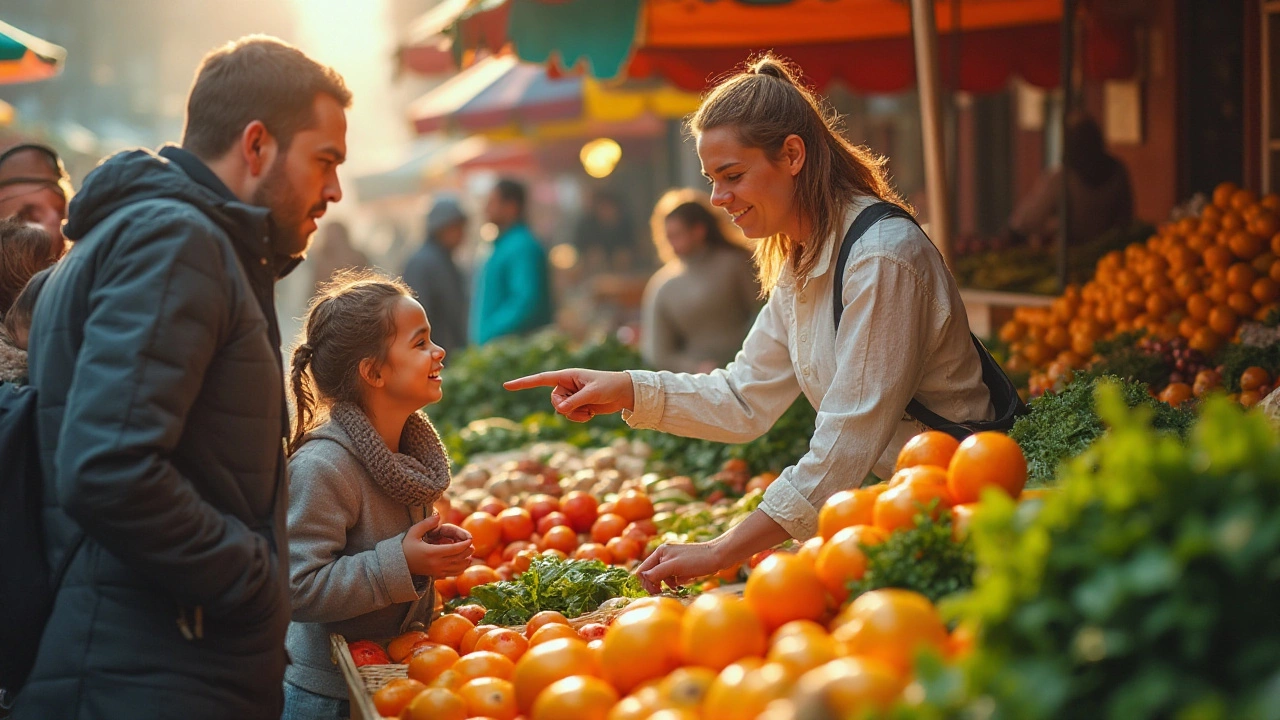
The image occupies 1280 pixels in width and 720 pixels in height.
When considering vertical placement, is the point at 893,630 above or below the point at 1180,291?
above

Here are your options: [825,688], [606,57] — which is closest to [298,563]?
[825,688]

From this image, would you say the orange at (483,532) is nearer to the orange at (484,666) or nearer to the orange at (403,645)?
the orange at (403,645)

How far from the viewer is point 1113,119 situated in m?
9.17

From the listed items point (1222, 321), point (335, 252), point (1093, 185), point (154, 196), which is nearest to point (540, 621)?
point (154, 196)

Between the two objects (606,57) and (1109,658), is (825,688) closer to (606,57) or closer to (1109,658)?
(1109,658)

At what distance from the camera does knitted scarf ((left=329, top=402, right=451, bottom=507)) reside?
9.29ft

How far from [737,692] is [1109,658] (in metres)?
0.51

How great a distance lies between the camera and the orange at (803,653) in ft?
5.44

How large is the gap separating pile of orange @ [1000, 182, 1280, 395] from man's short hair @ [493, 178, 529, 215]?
15.0 ft

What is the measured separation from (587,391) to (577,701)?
1.37m

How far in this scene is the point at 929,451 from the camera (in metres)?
2.34

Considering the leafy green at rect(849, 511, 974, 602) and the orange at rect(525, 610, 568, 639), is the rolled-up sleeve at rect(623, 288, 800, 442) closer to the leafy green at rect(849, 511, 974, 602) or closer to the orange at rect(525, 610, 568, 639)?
the orange at rect(525, 610, 568, 639)

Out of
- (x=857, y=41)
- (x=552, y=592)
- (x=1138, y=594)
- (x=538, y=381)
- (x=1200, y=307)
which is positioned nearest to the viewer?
(x=1138, y=594)

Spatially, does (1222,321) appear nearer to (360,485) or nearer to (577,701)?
(360,485)
